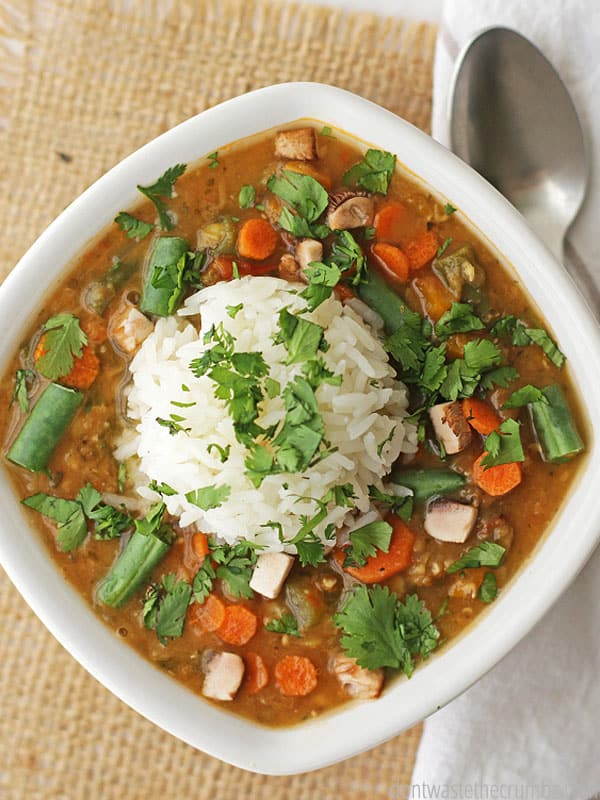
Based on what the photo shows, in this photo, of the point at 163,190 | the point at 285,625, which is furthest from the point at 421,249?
the point at 285,625

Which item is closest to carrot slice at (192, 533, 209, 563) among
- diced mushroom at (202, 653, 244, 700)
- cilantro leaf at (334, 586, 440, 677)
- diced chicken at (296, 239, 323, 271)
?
A: diced mushroom at (202, 653, 244, 700)

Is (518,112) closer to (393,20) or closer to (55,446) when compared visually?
(393,20)

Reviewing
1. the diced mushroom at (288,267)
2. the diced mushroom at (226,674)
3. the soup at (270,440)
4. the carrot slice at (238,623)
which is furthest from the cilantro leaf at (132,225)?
the diced mushroom at (226,674)

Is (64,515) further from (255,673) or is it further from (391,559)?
(391,559)

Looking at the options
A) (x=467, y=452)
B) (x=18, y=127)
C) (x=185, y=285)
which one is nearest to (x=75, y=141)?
(x=18, y=127)

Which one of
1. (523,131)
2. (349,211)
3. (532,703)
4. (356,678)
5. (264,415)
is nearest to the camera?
(264,415)

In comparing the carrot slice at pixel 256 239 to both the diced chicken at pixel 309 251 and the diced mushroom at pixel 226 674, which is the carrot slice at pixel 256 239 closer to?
the diced chicken at pixel 309 251
